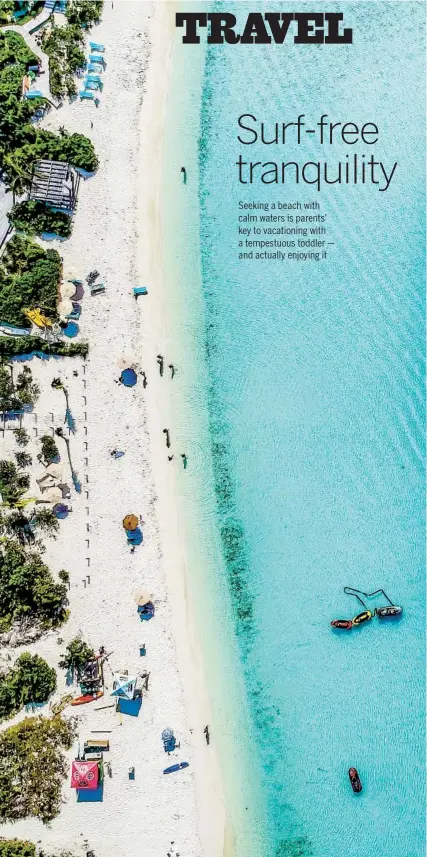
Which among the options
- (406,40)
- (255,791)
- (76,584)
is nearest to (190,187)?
(406,40)

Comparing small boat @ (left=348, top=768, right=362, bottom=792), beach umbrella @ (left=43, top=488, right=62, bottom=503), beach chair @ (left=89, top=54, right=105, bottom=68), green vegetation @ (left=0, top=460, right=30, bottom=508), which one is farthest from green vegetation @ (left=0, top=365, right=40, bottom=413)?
small boat @ (left=348, top=768, right=362, bottom=792)

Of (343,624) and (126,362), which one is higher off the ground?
(126,362)

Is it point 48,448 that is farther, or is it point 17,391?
point 17,391

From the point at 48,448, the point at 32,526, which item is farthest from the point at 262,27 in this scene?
the point at 32,526

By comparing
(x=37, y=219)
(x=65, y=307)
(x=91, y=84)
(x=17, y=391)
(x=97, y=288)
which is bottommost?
(x=17, y=391)

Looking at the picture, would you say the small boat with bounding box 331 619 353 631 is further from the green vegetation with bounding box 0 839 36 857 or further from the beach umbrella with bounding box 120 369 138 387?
the green vegetation with bounding box 0 839 36 857

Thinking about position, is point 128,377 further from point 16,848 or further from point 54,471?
point 16,848

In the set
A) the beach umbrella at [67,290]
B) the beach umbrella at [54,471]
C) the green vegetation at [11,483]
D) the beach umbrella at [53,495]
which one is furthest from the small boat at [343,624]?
the beach umbrella at [67,290]

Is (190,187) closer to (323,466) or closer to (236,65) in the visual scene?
(236,65)
